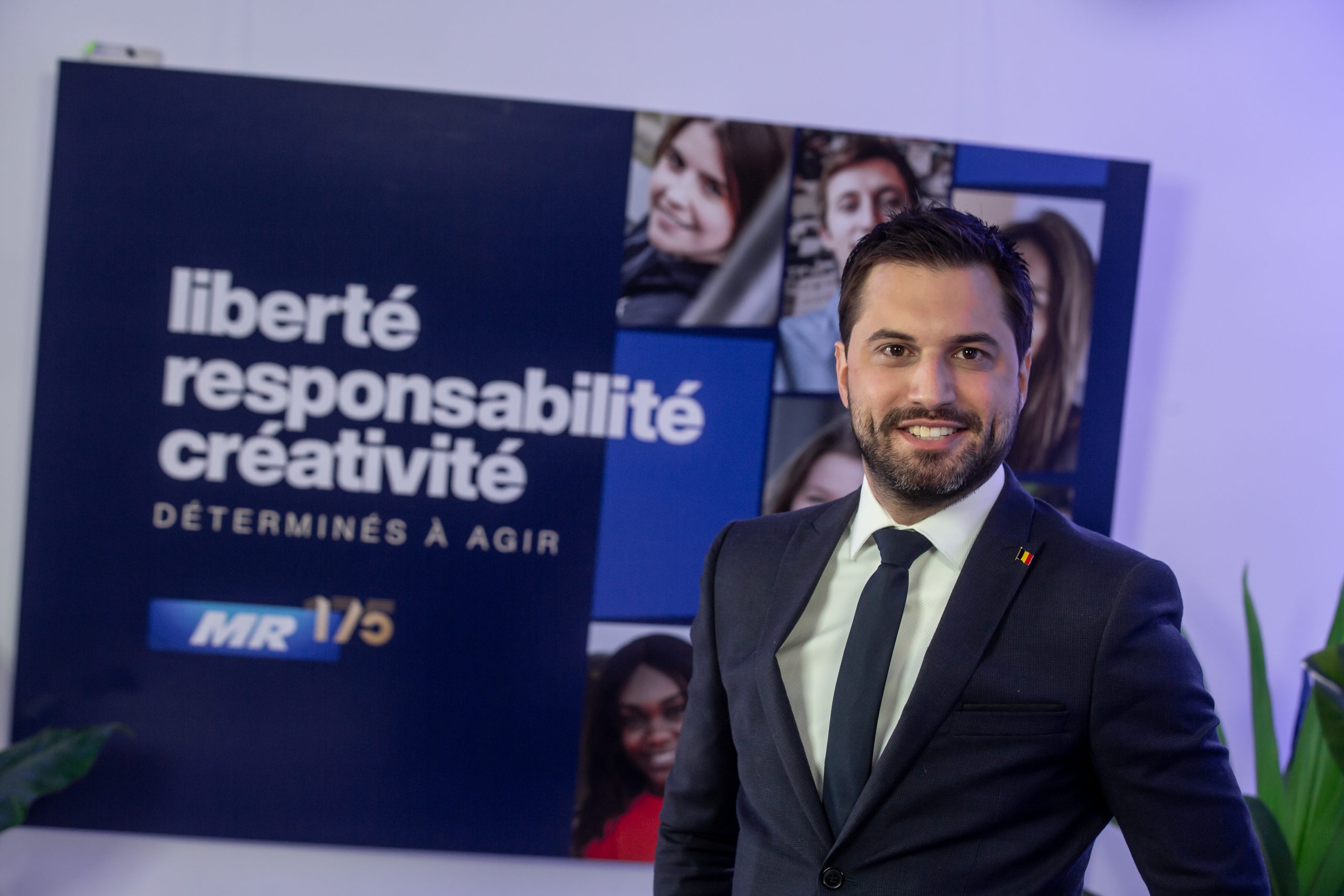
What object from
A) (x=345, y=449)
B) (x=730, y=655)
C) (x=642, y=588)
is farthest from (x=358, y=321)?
(x=730, y=655)

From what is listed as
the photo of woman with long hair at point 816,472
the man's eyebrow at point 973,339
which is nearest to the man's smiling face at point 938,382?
the man's eyebrow at point 973,339

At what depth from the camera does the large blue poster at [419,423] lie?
7.88 ft

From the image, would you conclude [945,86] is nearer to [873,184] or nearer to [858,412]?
[873,184]

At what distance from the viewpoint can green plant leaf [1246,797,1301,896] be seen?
2119 millimetres

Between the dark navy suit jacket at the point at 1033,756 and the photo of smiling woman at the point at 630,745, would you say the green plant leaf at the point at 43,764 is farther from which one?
the dark navy suit jacket at the point at 1033,756

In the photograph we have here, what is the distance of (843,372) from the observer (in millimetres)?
1308

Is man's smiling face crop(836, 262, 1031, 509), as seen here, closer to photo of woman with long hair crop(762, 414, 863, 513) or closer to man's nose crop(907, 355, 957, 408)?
man's nose crop(907, 355, 957, 408)

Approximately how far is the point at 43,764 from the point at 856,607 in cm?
199

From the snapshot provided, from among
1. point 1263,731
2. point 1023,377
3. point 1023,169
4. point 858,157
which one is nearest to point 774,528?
point 1023,377

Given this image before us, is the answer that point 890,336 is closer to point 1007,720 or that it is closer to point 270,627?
point 1007,720

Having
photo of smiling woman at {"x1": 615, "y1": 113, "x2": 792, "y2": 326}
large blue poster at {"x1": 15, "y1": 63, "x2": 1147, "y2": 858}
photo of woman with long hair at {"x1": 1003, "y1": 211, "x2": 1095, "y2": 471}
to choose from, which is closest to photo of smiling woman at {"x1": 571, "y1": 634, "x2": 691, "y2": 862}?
large blue poster at {"x1": 15, "y1": 63, "x2": 1147, "y2": 858}

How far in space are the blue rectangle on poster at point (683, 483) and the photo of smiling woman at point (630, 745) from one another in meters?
0.12

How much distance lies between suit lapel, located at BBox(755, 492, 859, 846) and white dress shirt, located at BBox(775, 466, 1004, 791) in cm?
2

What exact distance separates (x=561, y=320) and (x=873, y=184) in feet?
2.73
